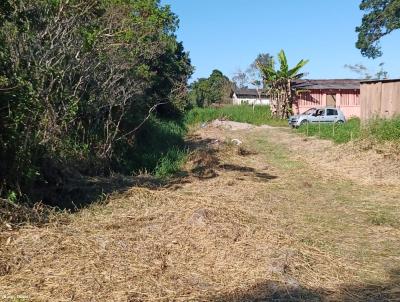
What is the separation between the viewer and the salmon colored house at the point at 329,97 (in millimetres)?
35594

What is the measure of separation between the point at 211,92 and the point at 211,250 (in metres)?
51.2

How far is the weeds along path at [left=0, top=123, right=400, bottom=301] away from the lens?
14.5ft

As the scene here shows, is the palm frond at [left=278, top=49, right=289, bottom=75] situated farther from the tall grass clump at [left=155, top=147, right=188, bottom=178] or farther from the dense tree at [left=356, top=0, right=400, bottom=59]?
the tall grass clump at [left=155, top=147, right=188, bottom=178]

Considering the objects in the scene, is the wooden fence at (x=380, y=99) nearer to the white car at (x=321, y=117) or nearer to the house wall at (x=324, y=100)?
the white car at (x=321, y=117)

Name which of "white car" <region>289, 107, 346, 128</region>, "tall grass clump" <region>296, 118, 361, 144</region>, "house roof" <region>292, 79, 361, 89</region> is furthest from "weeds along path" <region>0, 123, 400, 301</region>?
"house roof" <region>292, 79, 361, 89</region>

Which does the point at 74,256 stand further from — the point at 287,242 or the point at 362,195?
the point at 362,195

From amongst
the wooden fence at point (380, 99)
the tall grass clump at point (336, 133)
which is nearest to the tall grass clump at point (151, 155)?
the tall grass clump at point (336, 133)

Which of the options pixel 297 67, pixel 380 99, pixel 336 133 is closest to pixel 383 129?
pixel 380 99

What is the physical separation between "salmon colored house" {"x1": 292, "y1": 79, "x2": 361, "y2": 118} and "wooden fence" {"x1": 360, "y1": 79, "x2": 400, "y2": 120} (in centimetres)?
1950

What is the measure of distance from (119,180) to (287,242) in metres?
4.61

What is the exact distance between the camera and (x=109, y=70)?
38.0 ft

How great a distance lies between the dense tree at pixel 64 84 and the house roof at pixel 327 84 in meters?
22.5

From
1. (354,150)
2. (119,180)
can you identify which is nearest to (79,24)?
(119,180)

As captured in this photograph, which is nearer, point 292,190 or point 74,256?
point 74,256
